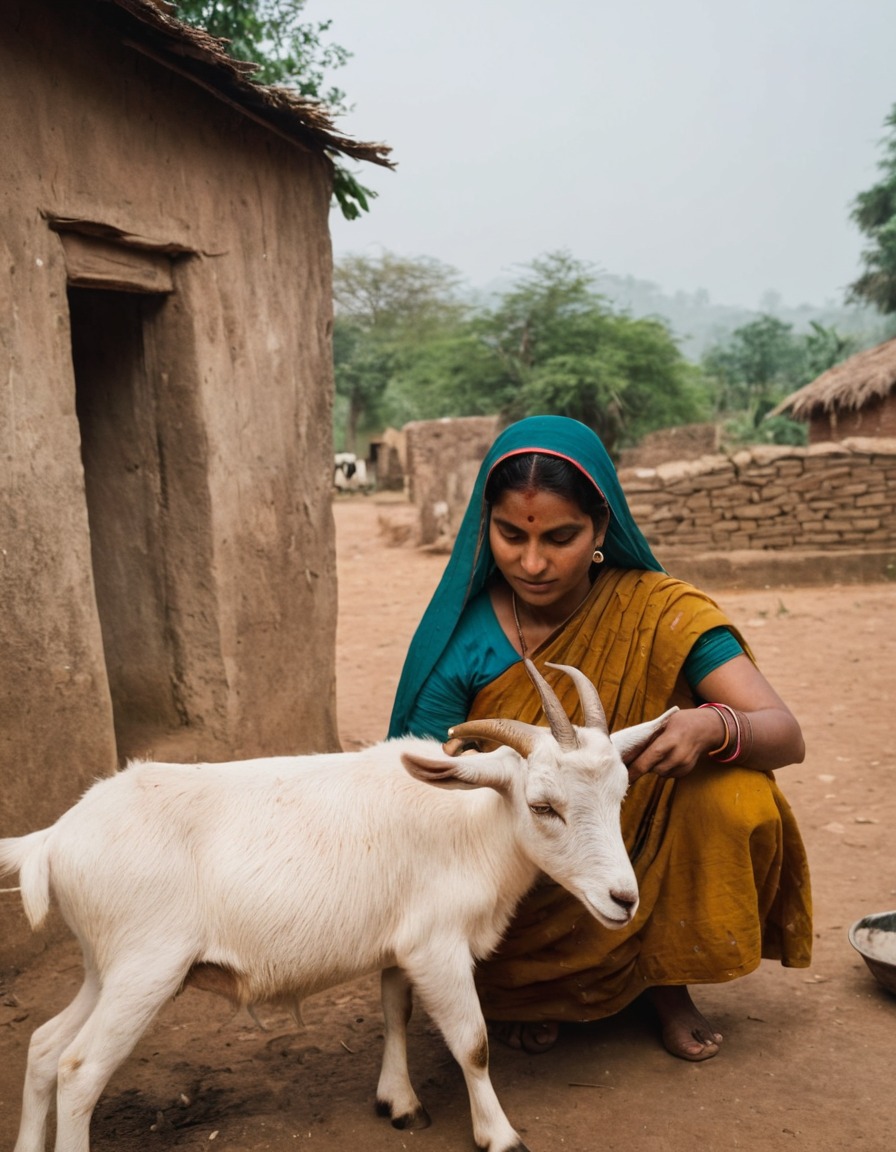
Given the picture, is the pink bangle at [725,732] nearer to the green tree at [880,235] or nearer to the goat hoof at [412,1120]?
the goat hoof at [412,1120]

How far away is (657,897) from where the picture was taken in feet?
8.84

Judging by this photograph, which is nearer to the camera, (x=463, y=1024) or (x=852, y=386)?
(x=463, y=1024)

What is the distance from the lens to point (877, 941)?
10.6ft

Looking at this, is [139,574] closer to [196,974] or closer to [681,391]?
[196,974]

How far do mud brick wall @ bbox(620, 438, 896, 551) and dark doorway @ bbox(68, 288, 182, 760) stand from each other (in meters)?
7.34

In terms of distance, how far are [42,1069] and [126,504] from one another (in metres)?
2.45

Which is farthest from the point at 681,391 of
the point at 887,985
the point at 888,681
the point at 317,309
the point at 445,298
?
the point at 445,298

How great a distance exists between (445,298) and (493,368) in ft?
74.2

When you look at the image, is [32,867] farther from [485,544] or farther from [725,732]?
[725,732]

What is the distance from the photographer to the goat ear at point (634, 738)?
225 centimetres

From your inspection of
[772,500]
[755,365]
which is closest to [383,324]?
[755,365]

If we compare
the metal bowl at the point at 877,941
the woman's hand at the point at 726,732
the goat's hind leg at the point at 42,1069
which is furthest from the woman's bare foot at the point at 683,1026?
the goat's hind leg at the point at 42,1069

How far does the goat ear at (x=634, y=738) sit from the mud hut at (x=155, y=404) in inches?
75.4

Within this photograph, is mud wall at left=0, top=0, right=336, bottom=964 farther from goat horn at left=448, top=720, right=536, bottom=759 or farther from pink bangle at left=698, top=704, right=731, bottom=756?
pink bangle at left=698, top=704, right=731, bottom=756
